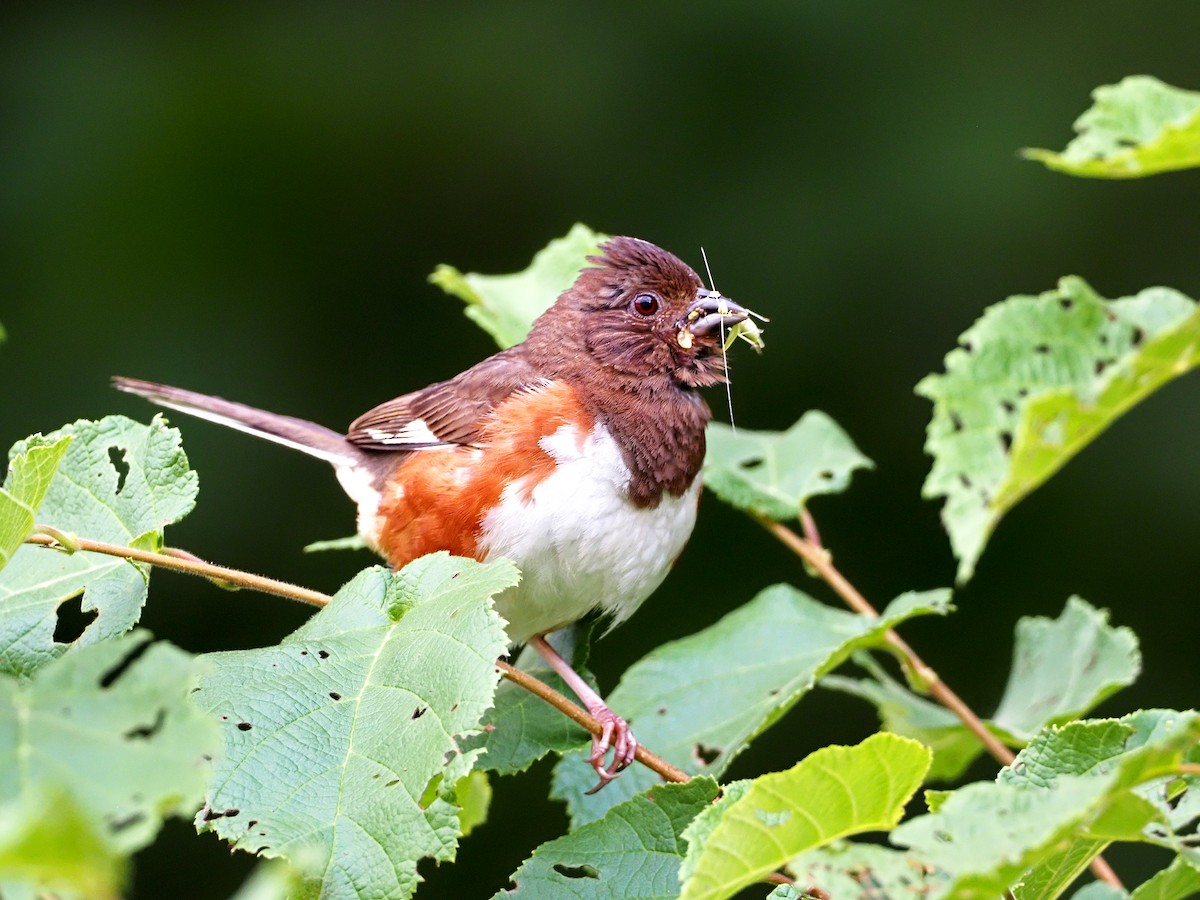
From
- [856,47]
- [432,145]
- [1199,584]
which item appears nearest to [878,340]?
[856,47]

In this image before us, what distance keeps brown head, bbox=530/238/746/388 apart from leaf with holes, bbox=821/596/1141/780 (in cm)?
77

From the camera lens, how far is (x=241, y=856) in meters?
4.80

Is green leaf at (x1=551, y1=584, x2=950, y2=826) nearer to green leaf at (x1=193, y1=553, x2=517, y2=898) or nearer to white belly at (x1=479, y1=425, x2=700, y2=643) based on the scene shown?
white belly at (x1=479, y1=425, x2=700, y2=643)

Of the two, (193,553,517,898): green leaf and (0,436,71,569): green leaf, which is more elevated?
(0,436,71,569): green leaf

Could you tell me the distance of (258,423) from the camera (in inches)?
135

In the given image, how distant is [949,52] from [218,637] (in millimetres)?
3868

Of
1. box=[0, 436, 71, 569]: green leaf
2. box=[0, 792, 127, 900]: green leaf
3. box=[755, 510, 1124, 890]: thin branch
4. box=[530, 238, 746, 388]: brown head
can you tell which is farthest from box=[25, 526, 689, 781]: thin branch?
box=[530, 238, 746, 388]: brown head

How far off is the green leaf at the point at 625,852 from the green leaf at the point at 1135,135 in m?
0.87

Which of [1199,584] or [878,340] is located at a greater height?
[878,340]

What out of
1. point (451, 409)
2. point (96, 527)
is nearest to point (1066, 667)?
point (451, 409)

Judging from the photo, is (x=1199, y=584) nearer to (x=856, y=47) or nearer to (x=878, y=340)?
(x=878, y=340)

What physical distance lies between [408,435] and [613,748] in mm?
980

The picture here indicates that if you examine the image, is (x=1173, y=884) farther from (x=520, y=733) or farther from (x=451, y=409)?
(x=451, y=409)

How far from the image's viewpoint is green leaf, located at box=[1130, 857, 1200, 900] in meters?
1.20
